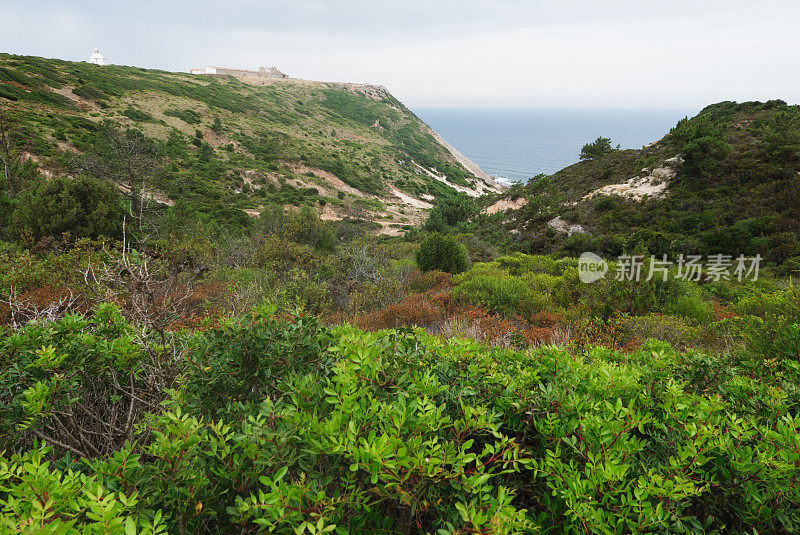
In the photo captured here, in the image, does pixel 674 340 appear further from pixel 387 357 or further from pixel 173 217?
pixel 173 217

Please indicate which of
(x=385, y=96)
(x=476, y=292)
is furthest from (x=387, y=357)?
(x=385, y=96)

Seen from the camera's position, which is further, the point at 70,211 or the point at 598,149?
the point at 598,149

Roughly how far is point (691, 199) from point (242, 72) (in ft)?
371

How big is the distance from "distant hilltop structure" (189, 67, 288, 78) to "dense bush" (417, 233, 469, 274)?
103413 mm

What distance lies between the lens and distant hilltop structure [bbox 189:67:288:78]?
95.6 m

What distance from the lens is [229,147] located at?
43.1 meters

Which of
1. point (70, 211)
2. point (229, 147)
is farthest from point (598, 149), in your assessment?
point (229, 147)

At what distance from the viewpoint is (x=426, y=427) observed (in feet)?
5.06

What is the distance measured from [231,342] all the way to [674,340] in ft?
21.1

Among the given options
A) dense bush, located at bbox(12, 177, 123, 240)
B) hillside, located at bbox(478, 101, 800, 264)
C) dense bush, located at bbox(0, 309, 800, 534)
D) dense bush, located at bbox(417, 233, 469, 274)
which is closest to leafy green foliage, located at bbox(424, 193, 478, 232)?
hillside, located at bbox(478, 101, 800, 264)

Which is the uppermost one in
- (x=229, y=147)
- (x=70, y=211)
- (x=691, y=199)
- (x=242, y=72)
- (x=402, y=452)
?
(x=242, y=72)

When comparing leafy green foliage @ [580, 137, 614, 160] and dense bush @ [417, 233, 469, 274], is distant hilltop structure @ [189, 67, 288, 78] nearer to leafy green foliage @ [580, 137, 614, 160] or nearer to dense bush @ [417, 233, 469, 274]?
leafy green foliage @ [580, 137, 614, 160]

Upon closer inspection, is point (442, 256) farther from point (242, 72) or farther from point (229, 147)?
point (242, 72)

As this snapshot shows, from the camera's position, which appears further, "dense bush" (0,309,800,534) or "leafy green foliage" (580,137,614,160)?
"leafy green foliage" (580,137,614,160)
